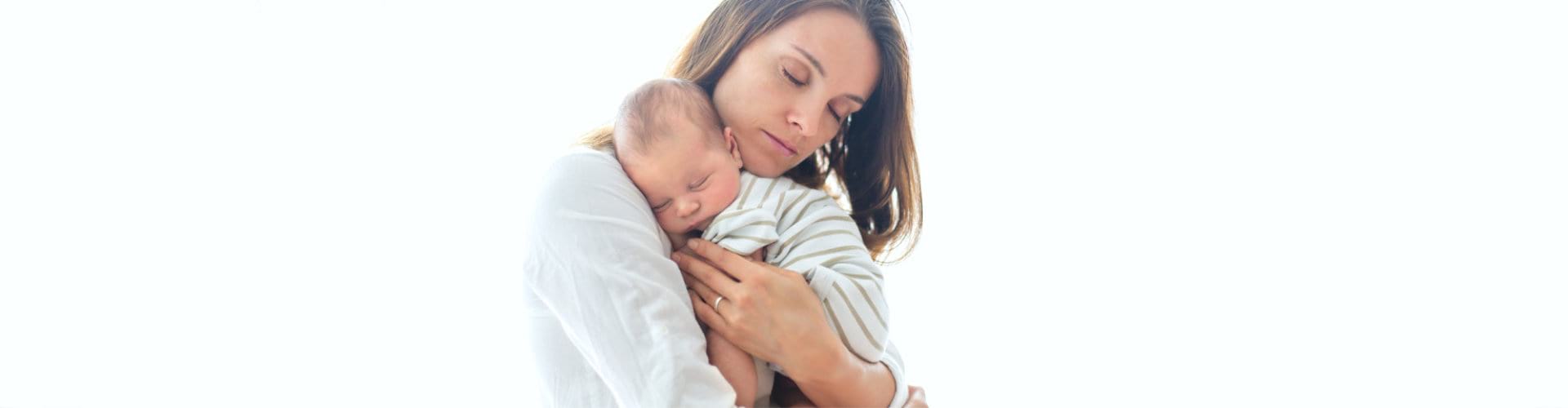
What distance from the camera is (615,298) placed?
3.92 ft

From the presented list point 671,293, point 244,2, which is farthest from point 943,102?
point 671,293

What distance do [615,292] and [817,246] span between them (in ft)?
1.03

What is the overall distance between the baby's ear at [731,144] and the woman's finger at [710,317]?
0.23 m

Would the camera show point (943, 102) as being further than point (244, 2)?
Yes

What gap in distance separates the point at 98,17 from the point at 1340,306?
122 inches

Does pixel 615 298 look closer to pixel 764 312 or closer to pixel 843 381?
pixel 764 312

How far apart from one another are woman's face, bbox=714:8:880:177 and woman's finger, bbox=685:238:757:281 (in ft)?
0.61

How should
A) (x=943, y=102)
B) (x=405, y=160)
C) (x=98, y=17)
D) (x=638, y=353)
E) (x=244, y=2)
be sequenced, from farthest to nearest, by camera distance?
(x=943, y=102) < (x=405, y=160) < (x=244, y=2) < (x=98, y=17) < (x=638, y=353)

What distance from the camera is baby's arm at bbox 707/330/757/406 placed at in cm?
127

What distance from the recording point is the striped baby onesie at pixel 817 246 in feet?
4.44

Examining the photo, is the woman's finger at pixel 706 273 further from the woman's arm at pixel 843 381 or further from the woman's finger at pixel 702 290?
the woman's arm at pixel 843 381

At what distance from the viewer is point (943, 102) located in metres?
3.06

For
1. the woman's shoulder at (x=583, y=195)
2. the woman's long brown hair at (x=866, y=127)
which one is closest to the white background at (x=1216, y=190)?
the woman's long brown hair at (x=866, y=127)

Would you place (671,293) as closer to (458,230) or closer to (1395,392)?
(458,230)
